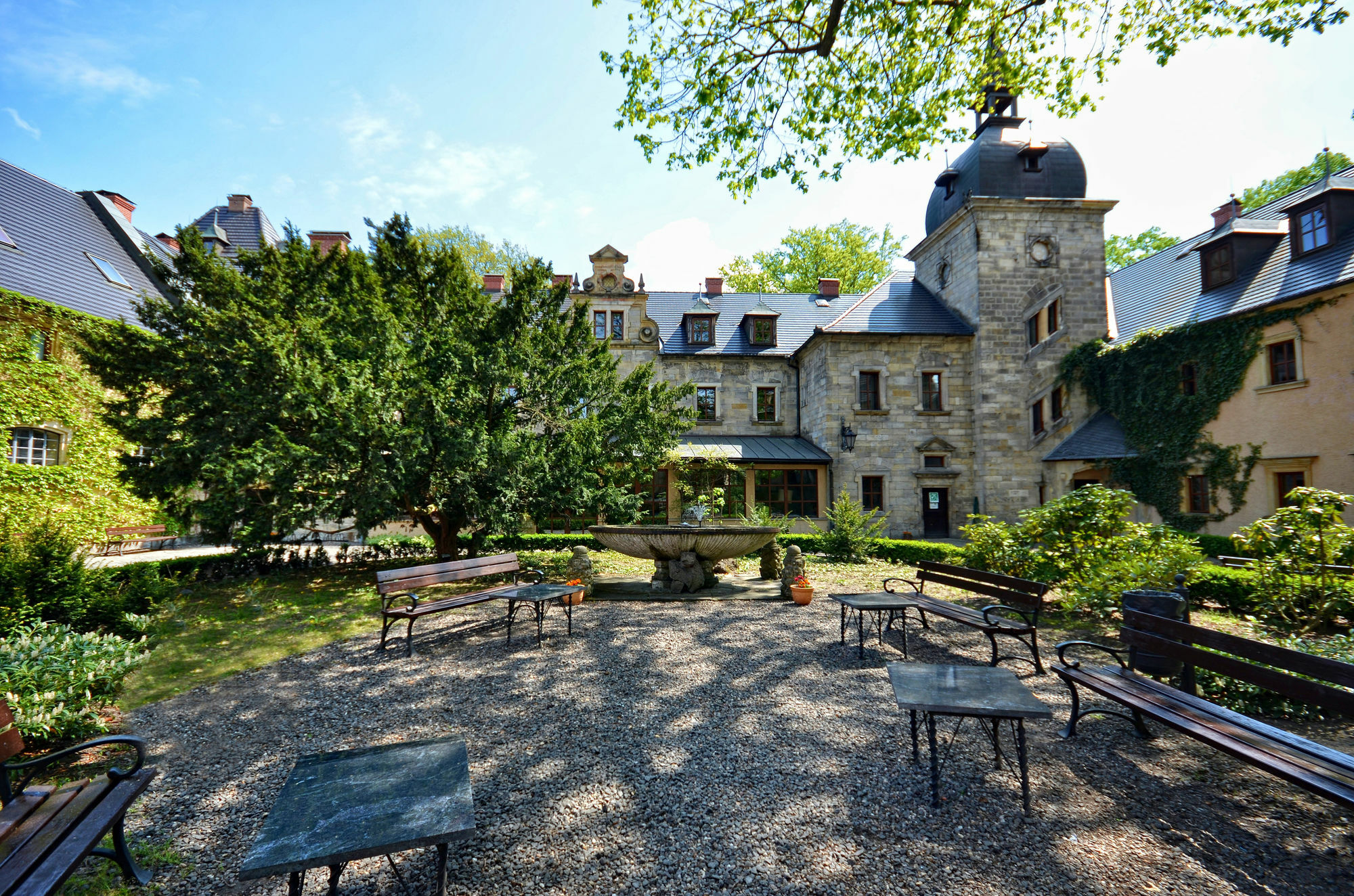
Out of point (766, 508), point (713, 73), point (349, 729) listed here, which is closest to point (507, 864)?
point (349, 729)

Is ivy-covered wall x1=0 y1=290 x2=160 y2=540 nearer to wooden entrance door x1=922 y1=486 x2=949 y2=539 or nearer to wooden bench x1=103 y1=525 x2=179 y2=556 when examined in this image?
wooden bench x1=103 y1=525 x2=179 y2=556

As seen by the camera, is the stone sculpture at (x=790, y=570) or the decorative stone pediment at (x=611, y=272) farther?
the decorative stone pediment at (x=611, y=272)

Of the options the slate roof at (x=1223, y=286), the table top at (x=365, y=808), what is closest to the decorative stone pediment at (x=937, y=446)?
the slate roof at (x=1223, y=286)

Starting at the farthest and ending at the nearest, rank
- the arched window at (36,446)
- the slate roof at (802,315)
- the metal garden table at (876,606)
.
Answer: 1. the slate roof at (802,315)
2. the arched window at (36,446)
3. the metal garden table at (876,606)

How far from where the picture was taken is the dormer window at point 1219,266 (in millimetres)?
15891

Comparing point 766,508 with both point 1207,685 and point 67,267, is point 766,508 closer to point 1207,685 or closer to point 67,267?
point 1207,685

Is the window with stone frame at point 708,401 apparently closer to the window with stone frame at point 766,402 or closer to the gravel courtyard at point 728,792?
the window with stone frame at point 766,402

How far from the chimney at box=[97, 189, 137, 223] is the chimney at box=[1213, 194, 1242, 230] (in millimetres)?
39070

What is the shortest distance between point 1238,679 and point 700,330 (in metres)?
20.3

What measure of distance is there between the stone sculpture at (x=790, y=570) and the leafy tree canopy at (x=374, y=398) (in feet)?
11.4

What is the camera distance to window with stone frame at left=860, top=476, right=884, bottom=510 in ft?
66.3

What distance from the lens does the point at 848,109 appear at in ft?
31.0

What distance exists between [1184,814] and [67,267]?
2549 centimetres

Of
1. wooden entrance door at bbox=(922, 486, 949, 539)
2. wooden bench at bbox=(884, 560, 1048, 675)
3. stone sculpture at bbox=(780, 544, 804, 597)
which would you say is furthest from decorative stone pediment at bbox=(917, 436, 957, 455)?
wooden bench at bbox=(884, 560, 1048, 675)
